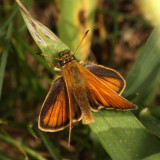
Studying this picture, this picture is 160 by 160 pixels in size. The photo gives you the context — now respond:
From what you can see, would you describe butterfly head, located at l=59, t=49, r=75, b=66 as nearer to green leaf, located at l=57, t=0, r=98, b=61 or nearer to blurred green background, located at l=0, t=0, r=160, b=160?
blurred green background, located at l=0, t=0, r=160, b=160

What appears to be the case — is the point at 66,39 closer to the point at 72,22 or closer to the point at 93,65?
the point at 72,22

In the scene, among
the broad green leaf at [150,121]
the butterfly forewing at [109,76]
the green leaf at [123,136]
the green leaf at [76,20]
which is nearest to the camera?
the green leaf at [123,136]

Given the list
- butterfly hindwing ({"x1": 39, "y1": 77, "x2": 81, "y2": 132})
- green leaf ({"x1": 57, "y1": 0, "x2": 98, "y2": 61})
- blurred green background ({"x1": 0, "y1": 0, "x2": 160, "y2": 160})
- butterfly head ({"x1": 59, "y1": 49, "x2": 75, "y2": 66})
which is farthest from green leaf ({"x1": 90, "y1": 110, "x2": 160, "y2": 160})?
green leaf ({"x1": 57, "y1": 0, "x2": 98, "y2": 61})

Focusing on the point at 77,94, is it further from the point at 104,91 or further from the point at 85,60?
the point at 85,60

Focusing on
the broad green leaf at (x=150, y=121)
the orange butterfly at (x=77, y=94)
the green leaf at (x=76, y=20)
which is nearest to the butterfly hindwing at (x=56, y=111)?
the orange butterfly at (x=77, y=94)

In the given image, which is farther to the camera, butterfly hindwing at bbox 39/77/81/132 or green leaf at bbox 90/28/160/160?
butterfly hindwing at bbox 39/77/81/132

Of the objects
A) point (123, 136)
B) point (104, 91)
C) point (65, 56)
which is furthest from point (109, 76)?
point (123, 136)

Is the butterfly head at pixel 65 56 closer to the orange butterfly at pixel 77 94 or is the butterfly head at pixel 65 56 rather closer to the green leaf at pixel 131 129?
→ the orange butterfly at pixel 77 94
